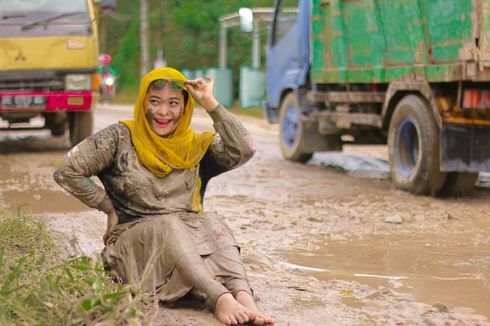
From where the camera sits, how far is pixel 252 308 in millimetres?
4168

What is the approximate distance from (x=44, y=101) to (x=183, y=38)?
89.5 feet

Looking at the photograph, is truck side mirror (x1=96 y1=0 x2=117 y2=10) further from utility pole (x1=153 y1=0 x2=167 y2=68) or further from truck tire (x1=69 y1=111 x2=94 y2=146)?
utility pole (x1=153 y1=0 x2=167 y2=68)

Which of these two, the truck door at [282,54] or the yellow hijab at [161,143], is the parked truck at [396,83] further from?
the yellow hijab at [161,143]

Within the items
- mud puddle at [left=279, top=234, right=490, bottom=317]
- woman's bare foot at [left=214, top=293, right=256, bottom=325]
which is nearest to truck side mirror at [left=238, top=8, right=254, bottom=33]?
mud puddle at [left=279, top=234, right=490, bottom=317]

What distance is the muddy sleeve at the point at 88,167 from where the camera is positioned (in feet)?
15.0

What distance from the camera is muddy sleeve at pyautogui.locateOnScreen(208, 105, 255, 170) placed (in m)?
4.67

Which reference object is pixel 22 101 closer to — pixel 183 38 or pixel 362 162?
pixel 362 162

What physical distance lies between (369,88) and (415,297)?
18.8 feet

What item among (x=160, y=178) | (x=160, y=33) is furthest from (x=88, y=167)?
(x=160, y=33)

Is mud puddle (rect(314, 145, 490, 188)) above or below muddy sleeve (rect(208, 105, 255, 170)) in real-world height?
below

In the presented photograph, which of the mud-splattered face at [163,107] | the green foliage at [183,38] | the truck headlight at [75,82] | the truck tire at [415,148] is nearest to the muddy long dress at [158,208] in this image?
the mud-splattered face at [163,107]

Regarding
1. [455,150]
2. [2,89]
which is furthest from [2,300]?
[2,89]

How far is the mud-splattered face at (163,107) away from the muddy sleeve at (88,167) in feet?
0.66

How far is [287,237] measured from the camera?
271 inches
